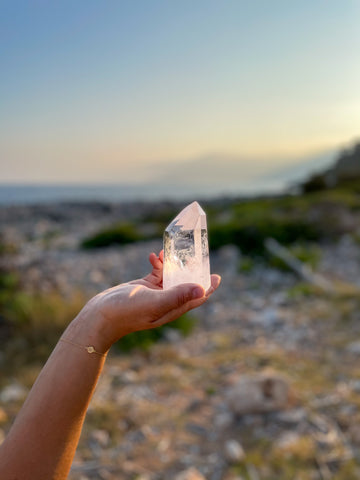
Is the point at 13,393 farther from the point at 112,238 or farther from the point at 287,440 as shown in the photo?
the point at 112,238

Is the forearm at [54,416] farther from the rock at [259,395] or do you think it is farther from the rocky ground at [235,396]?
the rock at [259,395]

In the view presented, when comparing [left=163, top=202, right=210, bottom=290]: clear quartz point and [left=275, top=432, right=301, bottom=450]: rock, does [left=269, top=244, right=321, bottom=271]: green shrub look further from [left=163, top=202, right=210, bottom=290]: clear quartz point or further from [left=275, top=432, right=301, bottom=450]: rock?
[left=163, top=202, right=210, bottom=290]: clear quartz point

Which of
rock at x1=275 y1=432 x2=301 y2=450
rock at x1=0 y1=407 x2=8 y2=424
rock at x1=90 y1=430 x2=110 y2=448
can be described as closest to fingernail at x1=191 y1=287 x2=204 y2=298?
rock at x1=275 y1=432 x2=301 y2=450

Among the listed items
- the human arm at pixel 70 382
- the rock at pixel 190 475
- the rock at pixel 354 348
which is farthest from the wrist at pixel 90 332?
the rock at pixel 354 348

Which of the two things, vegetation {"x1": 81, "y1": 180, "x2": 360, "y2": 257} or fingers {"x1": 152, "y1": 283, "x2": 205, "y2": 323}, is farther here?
vegetation {"x1": 81, "y1": 180, "x2": 360, "y2": 257}

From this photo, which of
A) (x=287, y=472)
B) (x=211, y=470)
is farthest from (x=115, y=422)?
(x=287, y=472)

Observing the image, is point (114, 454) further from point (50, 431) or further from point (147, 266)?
point (147, 266)
